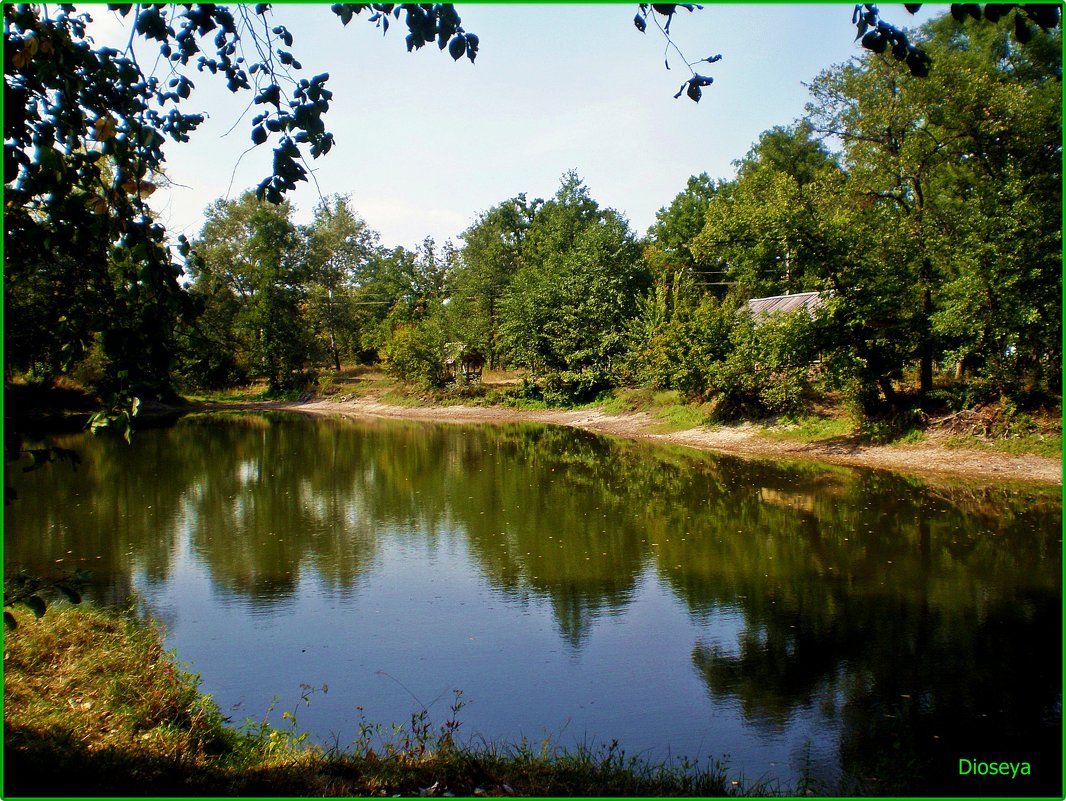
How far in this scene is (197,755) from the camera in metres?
5.05

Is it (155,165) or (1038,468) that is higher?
(155,165)

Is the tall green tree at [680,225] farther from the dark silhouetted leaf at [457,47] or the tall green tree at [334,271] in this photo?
the dark silhouetted leaf at [457,47]

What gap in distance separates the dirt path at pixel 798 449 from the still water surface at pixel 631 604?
4.65 ft

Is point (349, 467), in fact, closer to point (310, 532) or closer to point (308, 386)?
point (310, 532)

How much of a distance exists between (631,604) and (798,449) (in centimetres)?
1442

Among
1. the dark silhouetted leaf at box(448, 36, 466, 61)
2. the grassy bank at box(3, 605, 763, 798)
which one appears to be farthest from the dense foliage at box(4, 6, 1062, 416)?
the grassy bank at box(3, 605, 763, 798)

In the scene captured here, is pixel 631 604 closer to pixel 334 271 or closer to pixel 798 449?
pixel 798 449

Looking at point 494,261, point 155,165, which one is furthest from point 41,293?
point 494,261

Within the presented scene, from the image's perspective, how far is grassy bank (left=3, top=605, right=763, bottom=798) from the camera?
13.9 feet

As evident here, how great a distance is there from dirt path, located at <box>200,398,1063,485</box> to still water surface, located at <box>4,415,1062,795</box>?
1416 millimetres

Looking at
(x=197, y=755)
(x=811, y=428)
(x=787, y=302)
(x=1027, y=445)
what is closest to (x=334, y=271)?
(x=787, y=302)

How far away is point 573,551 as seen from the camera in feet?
40.1

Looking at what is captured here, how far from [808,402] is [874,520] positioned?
11.6 meters

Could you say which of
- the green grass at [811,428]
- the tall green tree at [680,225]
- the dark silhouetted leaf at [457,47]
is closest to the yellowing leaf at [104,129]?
the dark silhouetted leaf at [457,47]
